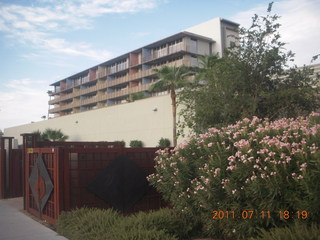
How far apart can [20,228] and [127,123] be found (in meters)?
24.8

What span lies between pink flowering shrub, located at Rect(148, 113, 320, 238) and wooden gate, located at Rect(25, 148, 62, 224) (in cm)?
318

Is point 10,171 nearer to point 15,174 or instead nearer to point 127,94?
point 15,174

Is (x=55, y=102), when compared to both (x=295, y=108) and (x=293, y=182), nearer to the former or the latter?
(x=295, y=108)

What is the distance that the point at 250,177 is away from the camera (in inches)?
230

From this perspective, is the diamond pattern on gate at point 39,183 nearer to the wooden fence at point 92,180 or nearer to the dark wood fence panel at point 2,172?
the wooden fence at point 92,180

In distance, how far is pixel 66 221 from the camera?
7.84 meters

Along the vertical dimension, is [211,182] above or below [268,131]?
below

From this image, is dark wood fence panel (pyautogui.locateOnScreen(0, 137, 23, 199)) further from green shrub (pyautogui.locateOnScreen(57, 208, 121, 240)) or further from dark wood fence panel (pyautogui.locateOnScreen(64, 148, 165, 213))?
green shrub (pyautogui.locateOnScreen(57, 208, 121, 240))

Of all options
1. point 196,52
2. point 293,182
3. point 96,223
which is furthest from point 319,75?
point 196,52

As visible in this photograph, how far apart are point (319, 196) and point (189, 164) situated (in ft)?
9.45

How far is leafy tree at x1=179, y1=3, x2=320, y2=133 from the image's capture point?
13398 mm

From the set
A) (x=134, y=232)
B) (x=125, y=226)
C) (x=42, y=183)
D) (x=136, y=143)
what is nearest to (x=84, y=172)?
(x=42, y=183)

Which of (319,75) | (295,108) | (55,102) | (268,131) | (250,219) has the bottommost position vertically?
(250,219)

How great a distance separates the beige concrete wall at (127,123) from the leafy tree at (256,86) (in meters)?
14.2
